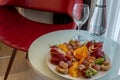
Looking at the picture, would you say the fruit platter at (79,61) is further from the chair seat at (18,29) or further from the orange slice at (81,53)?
the chair seat at (18,29)

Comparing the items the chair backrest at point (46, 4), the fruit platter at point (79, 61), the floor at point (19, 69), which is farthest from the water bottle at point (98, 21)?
the floor at point (19, 69)

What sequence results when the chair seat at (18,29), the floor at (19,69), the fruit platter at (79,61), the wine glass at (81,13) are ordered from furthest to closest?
the floor at (19,69), the chair seat at (18,29), the wine glass at (81,13), the fruit platter at (79,61)

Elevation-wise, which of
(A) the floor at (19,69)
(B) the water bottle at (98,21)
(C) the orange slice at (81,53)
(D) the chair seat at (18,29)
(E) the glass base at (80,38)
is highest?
(B) the water bottle at (98,21)

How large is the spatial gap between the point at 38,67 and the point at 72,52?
157mm

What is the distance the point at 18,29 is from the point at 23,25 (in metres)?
0.08

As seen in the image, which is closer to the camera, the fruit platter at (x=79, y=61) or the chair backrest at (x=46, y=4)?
the fruit platter at (x=79, y=61)

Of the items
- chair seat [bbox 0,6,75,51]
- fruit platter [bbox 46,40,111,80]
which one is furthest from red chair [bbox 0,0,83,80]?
fruit platter [bbox 46,40,111,80]

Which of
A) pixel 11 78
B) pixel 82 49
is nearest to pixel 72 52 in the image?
pixel 82 49

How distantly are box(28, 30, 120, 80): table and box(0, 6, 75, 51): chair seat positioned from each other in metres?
0.22

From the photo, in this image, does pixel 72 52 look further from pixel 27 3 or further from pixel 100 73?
pixel 27 3

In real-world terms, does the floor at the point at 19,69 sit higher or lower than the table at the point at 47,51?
lower

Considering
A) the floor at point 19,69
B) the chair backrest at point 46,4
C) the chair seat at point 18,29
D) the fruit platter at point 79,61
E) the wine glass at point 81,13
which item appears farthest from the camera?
the floor at point 19,69

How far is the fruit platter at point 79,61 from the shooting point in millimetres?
769

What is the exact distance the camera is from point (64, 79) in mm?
778
